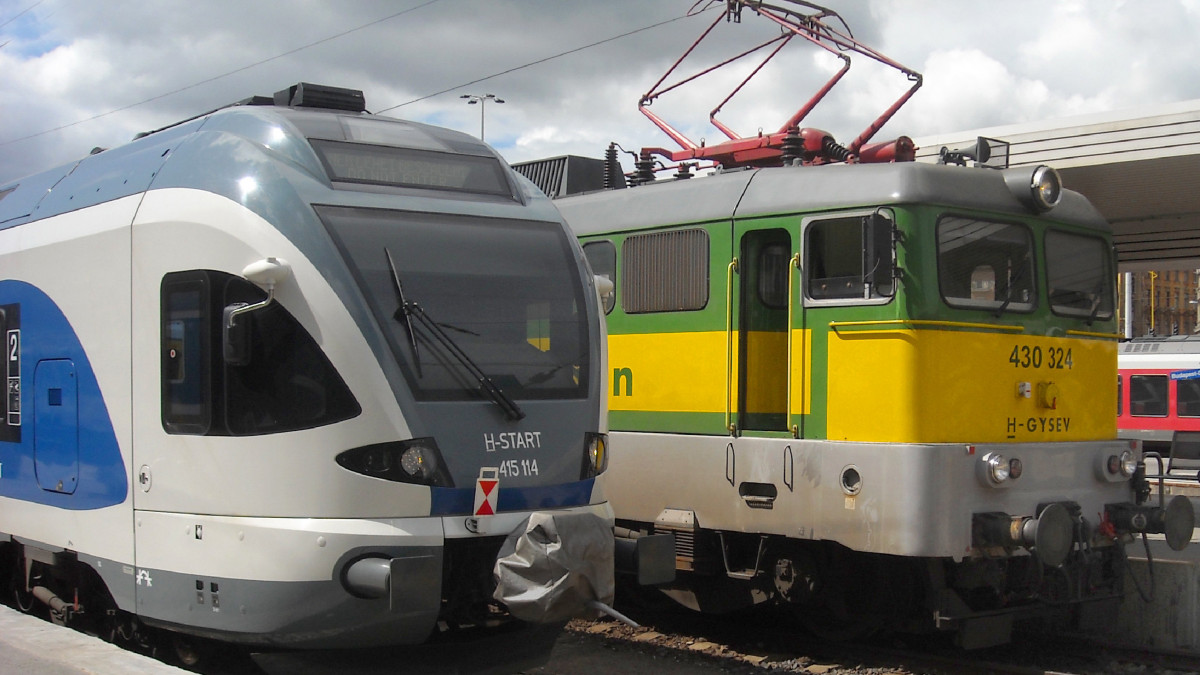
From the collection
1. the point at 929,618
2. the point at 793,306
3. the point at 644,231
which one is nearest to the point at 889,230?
A: the point at 793,306

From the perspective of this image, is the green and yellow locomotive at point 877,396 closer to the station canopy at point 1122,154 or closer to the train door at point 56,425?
the train door at point 56,425

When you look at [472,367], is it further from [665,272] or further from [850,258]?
[665,272]

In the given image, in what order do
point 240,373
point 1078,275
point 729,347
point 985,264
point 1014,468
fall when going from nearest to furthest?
point 240,373
point 1014,468
point 985,264
point 729,347
point 1078,275

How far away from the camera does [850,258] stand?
822cm

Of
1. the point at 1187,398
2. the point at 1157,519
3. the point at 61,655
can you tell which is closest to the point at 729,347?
the point at 1157,519

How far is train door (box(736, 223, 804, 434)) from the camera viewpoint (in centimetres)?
873

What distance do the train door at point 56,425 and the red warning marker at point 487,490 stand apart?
2.64 m

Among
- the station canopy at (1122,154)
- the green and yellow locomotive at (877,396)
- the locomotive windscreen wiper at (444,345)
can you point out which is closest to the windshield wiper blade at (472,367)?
the locomotive windscreen wiper at (444,345)

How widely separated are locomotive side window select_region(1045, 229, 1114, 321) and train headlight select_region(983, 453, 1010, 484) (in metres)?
1.47

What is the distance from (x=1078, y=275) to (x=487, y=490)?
5.23 metres

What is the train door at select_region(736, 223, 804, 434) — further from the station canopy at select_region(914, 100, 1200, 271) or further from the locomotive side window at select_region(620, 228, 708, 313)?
the station canopy at select_region(914, 100, 1200, 271)

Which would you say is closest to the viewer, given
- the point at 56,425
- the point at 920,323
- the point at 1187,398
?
the point at 56,425

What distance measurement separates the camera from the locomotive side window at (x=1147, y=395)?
2625cm

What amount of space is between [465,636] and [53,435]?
2.95 m
